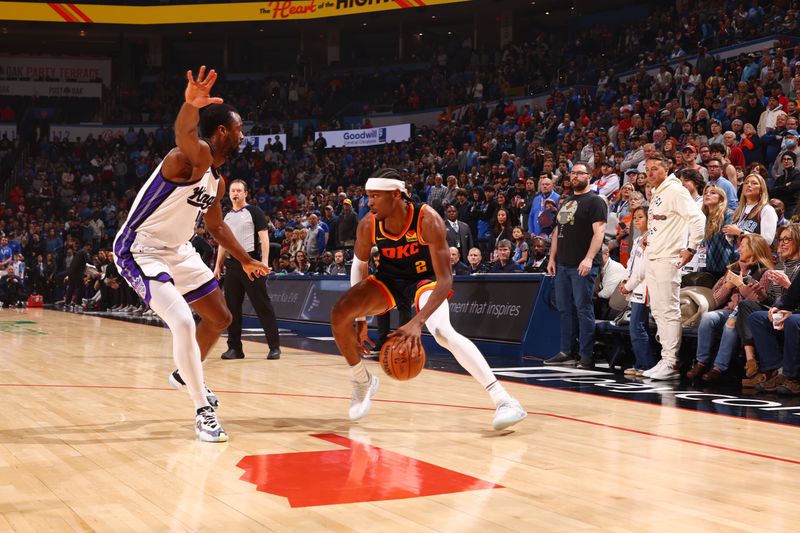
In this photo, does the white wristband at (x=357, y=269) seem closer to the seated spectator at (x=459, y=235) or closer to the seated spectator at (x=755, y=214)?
the seated spectator at (x=755, y=214)

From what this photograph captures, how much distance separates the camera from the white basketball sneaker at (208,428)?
496cm

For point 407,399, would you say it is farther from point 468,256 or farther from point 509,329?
point 468,256

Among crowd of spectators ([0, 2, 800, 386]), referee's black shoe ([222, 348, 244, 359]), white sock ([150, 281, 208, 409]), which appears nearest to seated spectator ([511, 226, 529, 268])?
crowd of spectators ([0, 2, 800, 386])

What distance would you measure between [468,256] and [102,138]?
2627 cm

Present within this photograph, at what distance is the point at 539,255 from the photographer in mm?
11992

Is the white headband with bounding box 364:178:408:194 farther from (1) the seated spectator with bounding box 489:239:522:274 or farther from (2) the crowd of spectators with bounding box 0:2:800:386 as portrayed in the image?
(1) the seated spectator with bounding box 489:239:522:274

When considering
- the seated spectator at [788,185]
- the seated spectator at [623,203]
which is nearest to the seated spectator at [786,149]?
the seated spectator at [788,185]

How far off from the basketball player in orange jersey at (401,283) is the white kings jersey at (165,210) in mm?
1031

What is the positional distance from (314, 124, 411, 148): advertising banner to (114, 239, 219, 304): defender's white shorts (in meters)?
23.7

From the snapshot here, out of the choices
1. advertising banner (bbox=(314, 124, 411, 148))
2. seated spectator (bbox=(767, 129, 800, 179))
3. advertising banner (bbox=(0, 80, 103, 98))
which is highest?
advertising banner (bbox=(0, 80, 103, 98))

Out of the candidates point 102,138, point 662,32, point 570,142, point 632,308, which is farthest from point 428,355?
point 102,138

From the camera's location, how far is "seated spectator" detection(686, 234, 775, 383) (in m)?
7.84

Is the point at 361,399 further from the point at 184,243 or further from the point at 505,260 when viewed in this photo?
the point at 505,260

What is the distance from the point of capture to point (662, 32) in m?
23.5
